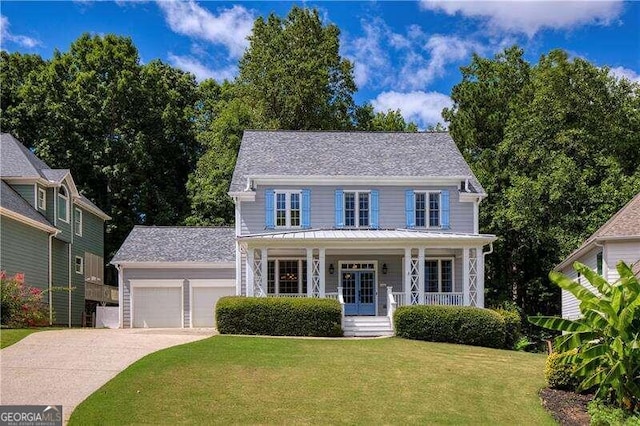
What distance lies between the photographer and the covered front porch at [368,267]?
2611 cm

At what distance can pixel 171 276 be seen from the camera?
31.5m

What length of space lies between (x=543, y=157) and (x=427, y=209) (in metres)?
9.32

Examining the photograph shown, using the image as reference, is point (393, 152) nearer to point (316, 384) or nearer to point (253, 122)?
point (253, 122)

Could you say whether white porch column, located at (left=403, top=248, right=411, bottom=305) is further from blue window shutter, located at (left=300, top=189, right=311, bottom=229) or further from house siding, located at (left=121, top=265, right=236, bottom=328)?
house siding, located at (left=121, top=265, right=236, bottom=328)

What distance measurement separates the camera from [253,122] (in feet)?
137

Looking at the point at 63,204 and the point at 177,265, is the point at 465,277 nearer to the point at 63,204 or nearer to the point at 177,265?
the point at 177,265

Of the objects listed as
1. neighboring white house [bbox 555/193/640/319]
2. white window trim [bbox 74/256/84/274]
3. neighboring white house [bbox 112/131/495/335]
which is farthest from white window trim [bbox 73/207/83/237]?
neighboring white house [bbox 555/193/640/319]

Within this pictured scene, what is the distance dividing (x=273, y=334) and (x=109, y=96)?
25221mm

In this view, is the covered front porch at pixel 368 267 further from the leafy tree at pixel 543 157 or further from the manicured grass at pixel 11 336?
the manicured grass at pixel 11 336

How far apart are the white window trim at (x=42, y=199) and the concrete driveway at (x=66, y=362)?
10215mm

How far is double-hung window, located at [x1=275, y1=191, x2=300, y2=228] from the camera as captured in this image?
2897 centimetres

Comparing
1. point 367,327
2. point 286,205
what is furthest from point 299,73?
point 367,327

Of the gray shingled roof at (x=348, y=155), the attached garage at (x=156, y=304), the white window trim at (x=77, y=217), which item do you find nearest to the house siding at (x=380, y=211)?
the gray shingled roof at (x=348, y=155)

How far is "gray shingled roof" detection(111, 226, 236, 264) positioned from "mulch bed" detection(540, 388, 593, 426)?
17.9m
